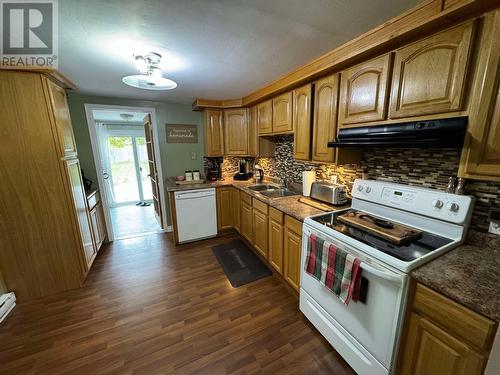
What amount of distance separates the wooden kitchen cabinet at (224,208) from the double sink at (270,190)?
1.52 feet

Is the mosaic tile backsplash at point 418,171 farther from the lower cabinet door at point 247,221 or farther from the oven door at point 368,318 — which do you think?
the lower cabinet door at point 247,221

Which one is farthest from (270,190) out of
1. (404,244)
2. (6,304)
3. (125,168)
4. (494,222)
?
(125,168)

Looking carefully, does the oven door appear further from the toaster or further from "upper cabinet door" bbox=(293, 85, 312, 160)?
"upper cabinet door" bbox=(293, 85, 312, 160)

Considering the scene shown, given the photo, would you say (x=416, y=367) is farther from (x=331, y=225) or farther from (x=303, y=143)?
(x=303, y=143)

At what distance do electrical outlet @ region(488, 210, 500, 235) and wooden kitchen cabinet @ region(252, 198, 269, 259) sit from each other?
170 cm

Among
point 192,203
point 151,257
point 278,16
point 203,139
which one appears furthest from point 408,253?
point 203,139

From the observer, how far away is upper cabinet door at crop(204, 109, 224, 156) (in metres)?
3.31

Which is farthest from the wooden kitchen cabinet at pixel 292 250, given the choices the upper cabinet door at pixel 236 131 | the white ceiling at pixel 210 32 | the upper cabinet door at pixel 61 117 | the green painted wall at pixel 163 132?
the upper cabinet door at pixel 61 117

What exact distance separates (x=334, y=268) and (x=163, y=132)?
3234mm

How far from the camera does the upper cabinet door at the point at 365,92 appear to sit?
1.41m

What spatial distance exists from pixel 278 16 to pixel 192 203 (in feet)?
8.22

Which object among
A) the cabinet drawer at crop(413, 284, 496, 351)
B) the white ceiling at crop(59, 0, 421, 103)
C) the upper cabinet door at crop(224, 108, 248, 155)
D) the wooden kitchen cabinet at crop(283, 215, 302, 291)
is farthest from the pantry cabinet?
the upper cabinet door at crop(224, 108, 248, 155)

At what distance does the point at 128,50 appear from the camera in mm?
1563

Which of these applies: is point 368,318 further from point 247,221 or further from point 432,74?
point 247,221
